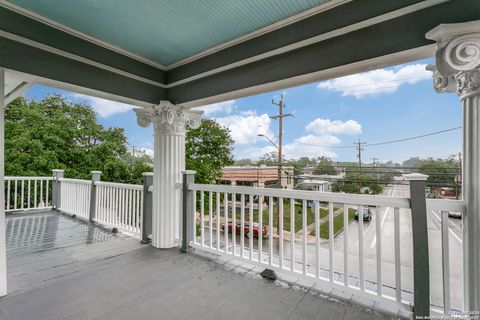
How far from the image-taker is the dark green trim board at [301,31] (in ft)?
5.43

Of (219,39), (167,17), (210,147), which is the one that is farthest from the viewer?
(210,147)

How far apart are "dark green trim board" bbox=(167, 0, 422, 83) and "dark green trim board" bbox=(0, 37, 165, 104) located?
724 millimetres

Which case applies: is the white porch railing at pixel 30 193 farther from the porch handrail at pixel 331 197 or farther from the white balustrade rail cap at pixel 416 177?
the white balustrade rail cap at pixel 416 177

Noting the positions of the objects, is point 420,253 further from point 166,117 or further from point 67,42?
point 67,42

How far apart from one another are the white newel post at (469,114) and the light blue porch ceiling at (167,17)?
971 mm

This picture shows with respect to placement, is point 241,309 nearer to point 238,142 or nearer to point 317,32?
point 317,32

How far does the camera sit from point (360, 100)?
37.9ft

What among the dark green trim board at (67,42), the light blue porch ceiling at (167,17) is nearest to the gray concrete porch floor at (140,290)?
the dark green trim board at (67,42)

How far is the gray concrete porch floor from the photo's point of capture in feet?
5.74

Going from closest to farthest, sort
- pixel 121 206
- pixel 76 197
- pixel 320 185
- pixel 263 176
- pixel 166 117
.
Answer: pixel 166 117, pixel 320 185, pixel 121 206, pixel 76 197, pixel 263 176

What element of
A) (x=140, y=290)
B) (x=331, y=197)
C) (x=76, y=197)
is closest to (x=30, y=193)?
(x=76, y=197)

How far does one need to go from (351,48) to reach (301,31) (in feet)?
1.60

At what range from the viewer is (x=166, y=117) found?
3076 millimetres

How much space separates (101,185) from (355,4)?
16.3 ft
